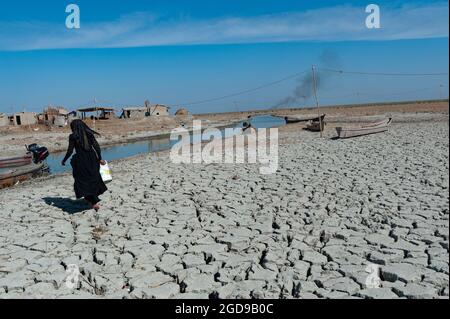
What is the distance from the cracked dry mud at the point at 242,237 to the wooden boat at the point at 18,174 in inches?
142

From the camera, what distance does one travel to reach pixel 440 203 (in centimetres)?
604

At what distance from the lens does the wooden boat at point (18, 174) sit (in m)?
12.2

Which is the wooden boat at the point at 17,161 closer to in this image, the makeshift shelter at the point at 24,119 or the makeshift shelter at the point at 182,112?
the makeshift shelter at the point at 24,119

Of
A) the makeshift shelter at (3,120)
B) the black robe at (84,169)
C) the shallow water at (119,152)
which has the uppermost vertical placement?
the makeshift shelter at (3,120)

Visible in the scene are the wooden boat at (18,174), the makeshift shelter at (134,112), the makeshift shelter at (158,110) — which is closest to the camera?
the wooden boat at (18,174)

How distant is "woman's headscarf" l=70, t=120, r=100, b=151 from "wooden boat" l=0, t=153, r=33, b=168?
28.1ft

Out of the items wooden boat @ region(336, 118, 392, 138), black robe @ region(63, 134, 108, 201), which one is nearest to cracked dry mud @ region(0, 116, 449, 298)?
black robe @ region(63, 134, 108, 201)

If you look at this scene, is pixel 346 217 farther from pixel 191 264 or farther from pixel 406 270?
pixel 191 264

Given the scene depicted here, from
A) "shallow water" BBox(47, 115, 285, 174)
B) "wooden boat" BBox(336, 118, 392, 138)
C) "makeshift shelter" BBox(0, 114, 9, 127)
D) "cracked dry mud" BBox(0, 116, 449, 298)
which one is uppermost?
"makeshift shelter" BBox(0, 114, 9, 127)

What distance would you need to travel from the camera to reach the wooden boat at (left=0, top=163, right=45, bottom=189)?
40.2ft

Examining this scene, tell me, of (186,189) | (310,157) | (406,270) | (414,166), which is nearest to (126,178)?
(186,189)

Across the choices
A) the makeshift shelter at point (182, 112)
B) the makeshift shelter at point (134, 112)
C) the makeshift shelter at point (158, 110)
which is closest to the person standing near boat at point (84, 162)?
the makeshift shelter at point (134, 112)

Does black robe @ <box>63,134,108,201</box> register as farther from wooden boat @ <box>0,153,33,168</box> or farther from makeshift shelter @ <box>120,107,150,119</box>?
makeshift shelter @ <box>120,107,150,119</box>

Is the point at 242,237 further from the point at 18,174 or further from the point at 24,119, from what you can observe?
the point at 24,119
